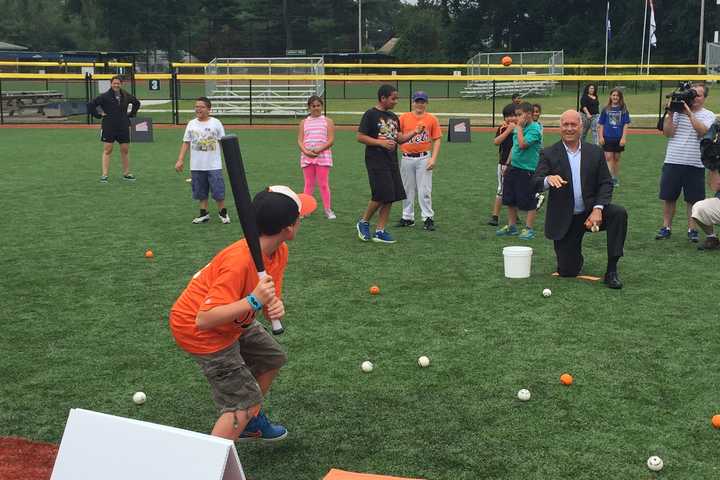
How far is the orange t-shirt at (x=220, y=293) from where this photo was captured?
410cm

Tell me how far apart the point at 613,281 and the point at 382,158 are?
3499 mm

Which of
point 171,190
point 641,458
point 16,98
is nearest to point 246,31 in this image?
point 16,98

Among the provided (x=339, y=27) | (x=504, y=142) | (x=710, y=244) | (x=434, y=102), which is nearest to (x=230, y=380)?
(x=710, y=244)

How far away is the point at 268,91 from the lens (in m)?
35.1

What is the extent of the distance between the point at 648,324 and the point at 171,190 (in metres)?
10.1

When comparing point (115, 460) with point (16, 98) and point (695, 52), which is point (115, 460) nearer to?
point (16, 98)

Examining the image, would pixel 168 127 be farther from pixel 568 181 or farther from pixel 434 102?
pixel 568 181

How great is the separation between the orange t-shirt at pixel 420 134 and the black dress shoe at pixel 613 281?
352cm

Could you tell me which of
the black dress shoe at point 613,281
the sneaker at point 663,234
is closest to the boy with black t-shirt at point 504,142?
the sneaker at point 663,234

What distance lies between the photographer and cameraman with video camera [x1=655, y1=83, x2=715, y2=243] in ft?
33.6

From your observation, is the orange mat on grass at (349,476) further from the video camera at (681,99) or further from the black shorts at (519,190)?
the video camera at (681,99)

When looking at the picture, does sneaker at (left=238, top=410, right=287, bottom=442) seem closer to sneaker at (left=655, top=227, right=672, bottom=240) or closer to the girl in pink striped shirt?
sneaker at (left=655, top=227, right=672, bottom=240)

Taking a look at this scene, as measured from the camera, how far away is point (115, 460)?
355cm

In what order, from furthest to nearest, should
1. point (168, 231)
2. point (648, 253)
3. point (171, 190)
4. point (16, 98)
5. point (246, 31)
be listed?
point (246, 31) < point (16, 98) < point (171, 190) < point (168, 231) < point (648, 253)
